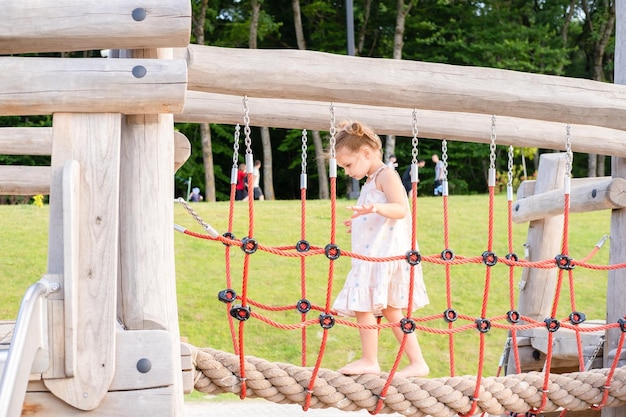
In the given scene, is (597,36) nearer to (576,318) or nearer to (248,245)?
(576,318)

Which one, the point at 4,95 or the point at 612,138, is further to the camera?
the point at 612,138

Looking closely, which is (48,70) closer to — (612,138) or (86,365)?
(86,365)

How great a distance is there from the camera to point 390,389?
350cm

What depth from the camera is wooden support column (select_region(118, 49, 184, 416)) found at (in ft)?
8.89

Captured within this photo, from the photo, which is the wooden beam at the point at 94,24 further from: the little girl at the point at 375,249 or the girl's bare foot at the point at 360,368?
the girl's bare foot at the point at 360,368

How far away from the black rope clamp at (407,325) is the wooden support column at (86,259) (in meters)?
1.27

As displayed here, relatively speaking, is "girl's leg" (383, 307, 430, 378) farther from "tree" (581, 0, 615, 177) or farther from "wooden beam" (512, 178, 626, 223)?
"tree" (581, 0, 615, 177)

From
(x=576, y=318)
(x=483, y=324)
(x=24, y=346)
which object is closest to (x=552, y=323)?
(x=576, y=318)

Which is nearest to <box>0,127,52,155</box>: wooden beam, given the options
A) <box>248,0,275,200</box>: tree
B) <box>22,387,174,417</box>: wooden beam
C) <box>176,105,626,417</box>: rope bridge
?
<box>176,105,626,417</box>: rope bridge

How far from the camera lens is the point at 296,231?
11367 millimetres

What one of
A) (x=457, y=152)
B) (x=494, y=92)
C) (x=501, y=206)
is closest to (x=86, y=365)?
(x=494, y=92)

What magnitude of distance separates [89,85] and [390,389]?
63.6 inches

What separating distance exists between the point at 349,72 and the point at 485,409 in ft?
4.72

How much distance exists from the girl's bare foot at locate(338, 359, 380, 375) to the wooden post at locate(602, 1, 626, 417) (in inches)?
51.2
